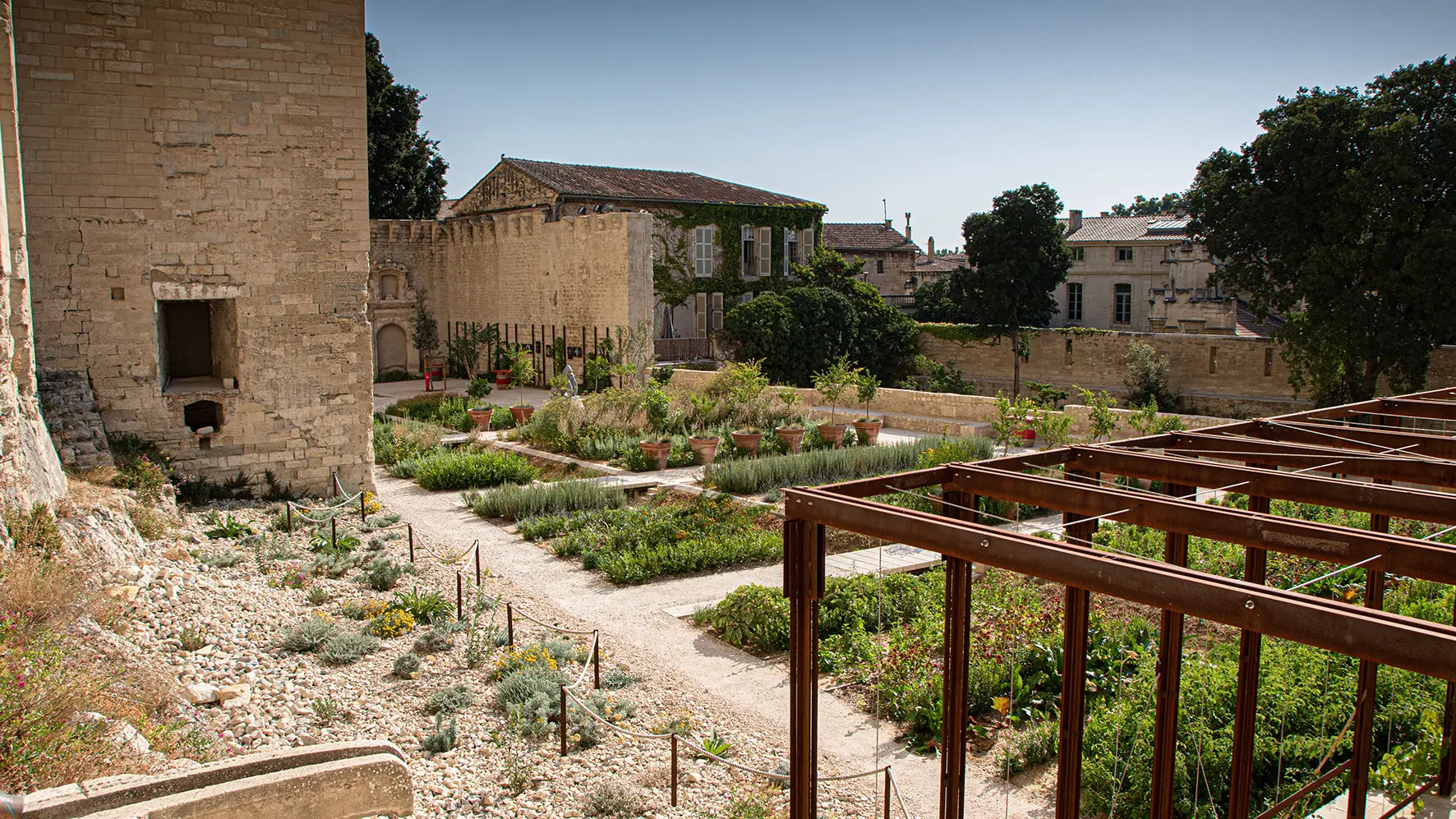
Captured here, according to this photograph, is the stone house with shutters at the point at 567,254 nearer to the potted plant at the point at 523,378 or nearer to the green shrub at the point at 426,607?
the potted plant at the point at 523,378

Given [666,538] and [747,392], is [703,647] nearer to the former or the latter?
[666,538]

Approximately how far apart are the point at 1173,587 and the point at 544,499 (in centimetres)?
1004

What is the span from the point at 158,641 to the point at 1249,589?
23.5ft

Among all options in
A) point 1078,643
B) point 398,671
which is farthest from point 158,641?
point 1078,643

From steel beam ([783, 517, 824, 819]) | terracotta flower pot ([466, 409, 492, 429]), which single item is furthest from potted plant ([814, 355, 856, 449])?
steel beam ([783, 517, 824, 819])

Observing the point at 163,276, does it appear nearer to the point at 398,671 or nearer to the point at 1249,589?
the point at 398,671

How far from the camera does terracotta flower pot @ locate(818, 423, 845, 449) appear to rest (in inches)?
664

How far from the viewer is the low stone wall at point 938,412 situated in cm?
1711

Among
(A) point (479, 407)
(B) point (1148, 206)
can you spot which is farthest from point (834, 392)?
(B) point (1148, 206)

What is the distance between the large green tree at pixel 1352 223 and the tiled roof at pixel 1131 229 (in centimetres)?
1568

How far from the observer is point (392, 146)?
102ft

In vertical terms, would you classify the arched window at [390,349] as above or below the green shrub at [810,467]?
above

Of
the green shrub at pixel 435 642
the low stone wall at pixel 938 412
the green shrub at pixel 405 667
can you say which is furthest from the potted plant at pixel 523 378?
the green shrub at pixel 405 667

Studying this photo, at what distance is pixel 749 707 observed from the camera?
6.80 m
